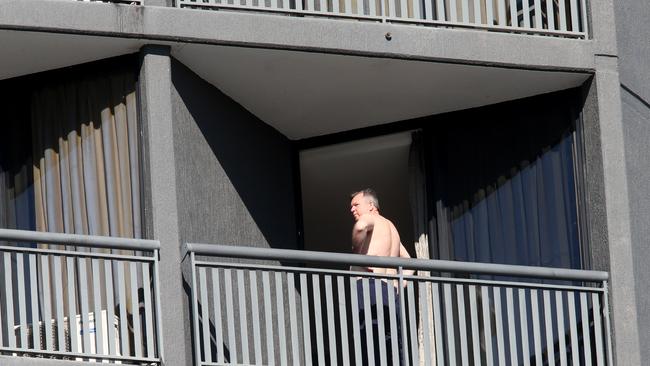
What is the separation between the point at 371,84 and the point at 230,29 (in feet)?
5.14

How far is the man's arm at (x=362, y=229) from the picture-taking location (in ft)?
62.6

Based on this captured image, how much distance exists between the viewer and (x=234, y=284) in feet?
60.1

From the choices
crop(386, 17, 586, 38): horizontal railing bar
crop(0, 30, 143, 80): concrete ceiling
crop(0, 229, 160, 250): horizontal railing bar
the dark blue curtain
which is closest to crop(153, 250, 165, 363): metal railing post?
crop(0, 229, 160, 250): horizontal railing bar

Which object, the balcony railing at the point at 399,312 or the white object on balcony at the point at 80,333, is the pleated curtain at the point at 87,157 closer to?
the white object on balcony at the point at 80,333

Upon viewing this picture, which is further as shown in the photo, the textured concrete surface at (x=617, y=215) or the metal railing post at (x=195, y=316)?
the textured concrete surface at (x=617, y=215)

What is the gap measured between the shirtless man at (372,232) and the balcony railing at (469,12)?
5.20ft

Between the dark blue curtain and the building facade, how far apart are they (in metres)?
0.02

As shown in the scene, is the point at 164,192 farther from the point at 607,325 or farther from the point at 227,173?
the point at 607,325

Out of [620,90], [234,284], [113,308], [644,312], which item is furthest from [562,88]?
[113,308]

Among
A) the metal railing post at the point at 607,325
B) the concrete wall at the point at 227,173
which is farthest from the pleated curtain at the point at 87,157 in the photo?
the metal railing post at the point at 607,325

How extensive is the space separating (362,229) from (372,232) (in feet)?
0.28

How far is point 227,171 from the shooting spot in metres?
18.8

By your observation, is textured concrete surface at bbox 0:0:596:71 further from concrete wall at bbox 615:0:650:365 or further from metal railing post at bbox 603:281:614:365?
metal railing post at bbox 603:281:614:365

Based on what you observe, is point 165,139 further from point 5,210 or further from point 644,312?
Result: point 644,312
